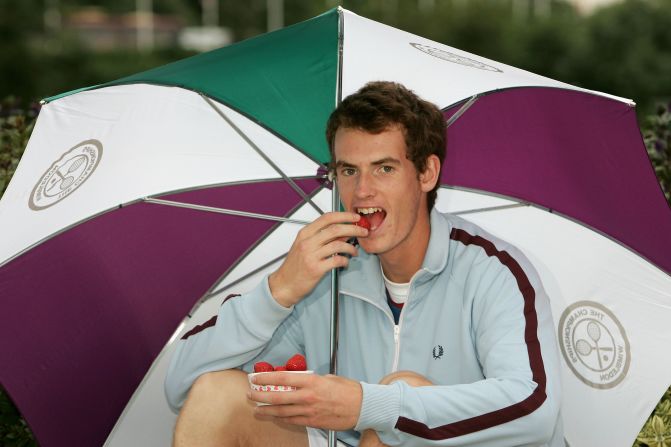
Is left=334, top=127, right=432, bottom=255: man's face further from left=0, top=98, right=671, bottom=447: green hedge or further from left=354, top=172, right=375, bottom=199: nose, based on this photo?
left=0, top=98, right=671, bottom=447: green hedge

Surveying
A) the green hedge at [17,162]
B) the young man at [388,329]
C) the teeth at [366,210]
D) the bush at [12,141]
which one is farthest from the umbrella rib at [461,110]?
the bush at [12,141]

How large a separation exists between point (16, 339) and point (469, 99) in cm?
180

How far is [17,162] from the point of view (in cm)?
595

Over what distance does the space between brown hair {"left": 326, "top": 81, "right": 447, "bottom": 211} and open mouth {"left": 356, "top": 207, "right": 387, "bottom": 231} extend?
0.22 m

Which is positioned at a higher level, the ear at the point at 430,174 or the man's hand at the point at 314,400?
the ear at the point at 430,174

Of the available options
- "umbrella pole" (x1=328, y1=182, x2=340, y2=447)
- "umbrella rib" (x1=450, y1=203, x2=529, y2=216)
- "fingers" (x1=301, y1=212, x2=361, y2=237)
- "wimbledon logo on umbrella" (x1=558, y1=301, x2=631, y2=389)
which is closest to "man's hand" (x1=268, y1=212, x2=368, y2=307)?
"fingers" (x1=301, y1=212, x2=361, y2=237)

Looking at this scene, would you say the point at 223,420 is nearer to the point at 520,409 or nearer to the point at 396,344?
the point at 396,344

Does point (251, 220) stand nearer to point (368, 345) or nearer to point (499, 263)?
point (368, 345)

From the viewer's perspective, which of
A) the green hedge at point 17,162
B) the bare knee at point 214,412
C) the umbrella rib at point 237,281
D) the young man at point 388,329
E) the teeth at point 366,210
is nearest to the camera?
the young man at point 388,329

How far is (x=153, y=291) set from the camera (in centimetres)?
453

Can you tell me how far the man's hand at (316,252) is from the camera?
3857 millimetres

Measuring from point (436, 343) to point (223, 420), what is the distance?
0.80 m

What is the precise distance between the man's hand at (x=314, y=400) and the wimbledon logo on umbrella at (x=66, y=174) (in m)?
1.01

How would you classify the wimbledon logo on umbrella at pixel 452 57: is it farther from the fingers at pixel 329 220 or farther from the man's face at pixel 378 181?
the fingers at pixel 329 220
